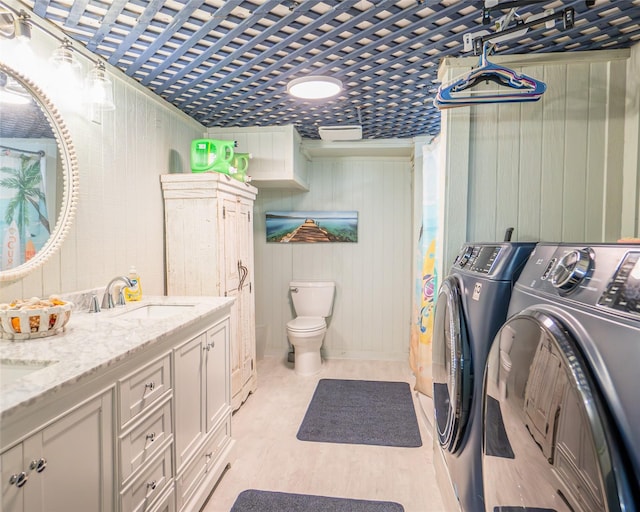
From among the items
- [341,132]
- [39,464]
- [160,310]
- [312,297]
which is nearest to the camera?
[39,464]

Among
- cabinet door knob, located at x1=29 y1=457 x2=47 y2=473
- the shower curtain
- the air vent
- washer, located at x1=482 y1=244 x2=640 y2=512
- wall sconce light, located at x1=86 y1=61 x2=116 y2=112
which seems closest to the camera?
washer, located at x1=482 y1=244 x2=640 y2=512

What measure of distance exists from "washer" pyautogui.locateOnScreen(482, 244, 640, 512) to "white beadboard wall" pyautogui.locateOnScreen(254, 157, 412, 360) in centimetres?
293

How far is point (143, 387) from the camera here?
4.26 ft

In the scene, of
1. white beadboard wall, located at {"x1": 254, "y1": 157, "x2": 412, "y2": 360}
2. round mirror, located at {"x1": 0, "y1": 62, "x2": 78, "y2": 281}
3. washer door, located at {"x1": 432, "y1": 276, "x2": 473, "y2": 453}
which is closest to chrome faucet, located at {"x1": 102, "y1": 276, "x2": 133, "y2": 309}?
round mirror, located at {"x1": 0, "y1": 62, "x2": 78, "y2": 281}

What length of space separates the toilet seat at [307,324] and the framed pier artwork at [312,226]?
0.81 metres

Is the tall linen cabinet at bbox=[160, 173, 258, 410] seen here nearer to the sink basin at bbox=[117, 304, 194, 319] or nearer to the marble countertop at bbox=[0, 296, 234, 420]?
the sink basin at bbox=[117, 304, 194, 319]

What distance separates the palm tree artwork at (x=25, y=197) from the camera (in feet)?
4.73

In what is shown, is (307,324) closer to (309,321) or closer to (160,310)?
(309,321)

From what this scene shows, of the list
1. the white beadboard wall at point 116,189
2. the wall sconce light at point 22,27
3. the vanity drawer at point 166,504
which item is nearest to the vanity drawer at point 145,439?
the vanity drawer at point 166,504

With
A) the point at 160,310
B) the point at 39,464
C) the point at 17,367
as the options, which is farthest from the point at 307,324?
the point at 39,464

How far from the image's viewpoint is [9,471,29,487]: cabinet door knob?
80cm

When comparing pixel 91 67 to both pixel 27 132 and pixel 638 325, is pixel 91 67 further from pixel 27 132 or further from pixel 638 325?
pixel 638 325

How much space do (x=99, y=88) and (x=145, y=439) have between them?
157 centimetres

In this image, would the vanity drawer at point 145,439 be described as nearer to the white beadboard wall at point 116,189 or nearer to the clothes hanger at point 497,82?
the white beadboard wall at point 116,189
